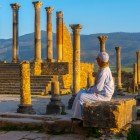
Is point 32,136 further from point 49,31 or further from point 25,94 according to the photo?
point 49,31

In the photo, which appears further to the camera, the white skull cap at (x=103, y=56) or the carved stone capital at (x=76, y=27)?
the carved stone capital at (x=76, y=27)

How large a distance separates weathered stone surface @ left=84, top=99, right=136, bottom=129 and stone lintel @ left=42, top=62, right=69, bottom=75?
82.4ft

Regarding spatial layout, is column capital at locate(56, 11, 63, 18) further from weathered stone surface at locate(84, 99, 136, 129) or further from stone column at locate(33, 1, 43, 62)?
weathered stone surface at locate(84, 99, 136, 129)

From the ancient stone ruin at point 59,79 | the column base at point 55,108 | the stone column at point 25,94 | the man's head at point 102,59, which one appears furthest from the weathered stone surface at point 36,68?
the man's head at point 102,59

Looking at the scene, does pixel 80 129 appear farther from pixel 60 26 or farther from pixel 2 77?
pixel 60 26

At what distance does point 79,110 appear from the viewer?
813cm

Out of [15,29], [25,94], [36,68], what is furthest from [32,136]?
[15,29]

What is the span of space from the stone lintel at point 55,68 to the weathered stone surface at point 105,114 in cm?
2510

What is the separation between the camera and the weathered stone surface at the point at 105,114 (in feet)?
24.7

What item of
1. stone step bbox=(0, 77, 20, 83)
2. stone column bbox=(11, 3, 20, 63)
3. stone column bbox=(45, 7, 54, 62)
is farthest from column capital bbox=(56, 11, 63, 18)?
stone step bbox=(0, 77, 20, 83)

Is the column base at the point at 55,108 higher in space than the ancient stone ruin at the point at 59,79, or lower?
lower

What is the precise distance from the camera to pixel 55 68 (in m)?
33.4

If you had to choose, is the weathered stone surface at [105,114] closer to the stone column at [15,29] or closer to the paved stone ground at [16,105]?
the paved stone ground at [16,105]

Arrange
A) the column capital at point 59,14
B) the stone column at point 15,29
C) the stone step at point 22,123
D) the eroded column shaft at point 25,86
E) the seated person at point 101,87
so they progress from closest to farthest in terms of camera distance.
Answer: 1. the seated person at point 101,87
2. the stone step at point 22,123
3. the eroded column shaft at point 25,86
4. the stone column at point 15,29
5. the column capital at point 59,14
